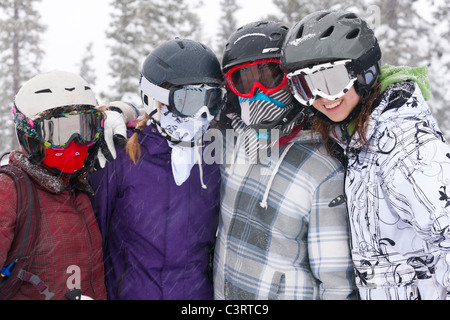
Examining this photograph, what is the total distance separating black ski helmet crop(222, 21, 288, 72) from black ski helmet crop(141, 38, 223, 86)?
0.49 ft

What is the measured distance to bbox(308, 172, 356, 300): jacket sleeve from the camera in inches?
114

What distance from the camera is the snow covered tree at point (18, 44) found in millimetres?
21141

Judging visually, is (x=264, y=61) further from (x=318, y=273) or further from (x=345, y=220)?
(x=318, y=273)

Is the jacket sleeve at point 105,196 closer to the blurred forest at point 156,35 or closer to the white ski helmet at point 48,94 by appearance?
the white ski helmet at point 48,94

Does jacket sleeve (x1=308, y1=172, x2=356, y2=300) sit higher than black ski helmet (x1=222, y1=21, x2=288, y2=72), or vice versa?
black ski helmet (x1=222, y1=21, x2=288, y2=72)

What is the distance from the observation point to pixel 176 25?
2005 cm

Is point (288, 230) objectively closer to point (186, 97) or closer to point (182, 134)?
point (182, 134)

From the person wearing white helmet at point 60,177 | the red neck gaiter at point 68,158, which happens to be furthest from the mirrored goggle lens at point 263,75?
the red neck gaiter at point 68,158

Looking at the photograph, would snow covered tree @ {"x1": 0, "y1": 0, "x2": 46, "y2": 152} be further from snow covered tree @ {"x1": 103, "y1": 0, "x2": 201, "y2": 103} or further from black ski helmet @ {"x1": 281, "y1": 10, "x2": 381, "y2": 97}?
black ski helmet @ {"x1": 281, "y1": 10, "x2": 381, "y2": 97}

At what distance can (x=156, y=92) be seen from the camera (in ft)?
11.2

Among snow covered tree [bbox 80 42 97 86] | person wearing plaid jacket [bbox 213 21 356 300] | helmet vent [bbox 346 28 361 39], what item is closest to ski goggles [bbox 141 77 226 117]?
person wearing plaid jacket [bbox 213 21 356 300]

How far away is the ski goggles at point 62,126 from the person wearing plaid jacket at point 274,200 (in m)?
1.21

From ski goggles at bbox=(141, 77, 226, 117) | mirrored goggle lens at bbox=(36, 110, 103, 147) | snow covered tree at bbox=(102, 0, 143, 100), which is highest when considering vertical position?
ski goggles at bbox=(141, 77, 226, 117)
